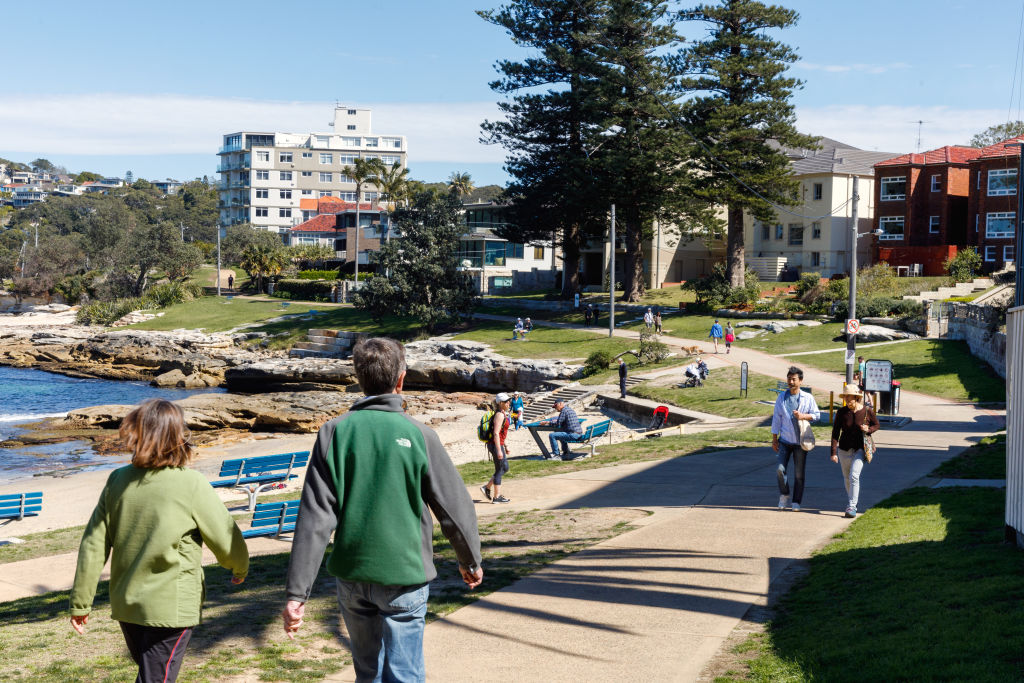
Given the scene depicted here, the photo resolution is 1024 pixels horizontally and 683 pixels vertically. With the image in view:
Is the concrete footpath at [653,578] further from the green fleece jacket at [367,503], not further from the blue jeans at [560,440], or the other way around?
the blue jeans at [560,440]

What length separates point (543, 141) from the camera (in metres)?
55.7

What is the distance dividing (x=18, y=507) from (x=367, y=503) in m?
15.2

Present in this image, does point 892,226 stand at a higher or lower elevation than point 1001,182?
lower

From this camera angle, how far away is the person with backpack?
13656mm

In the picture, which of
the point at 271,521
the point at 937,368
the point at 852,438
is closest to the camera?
the point at 852,438

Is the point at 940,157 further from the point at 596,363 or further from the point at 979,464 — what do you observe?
the point at 979,464

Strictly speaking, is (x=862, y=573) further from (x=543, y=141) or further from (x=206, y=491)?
(x=543, y=141)

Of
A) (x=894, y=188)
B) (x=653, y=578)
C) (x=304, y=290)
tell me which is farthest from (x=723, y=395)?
(x=304, y=290)

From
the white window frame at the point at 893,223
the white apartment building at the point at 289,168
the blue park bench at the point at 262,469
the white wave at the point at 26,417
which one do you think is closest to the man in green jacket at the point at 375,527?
the blue park bench at the point at 262,469

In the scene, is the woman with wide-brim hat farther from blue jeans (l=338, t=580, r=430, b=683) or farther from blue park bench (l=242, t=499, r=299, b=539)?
blue jeans (l=338, t=580, r=430, b=683)

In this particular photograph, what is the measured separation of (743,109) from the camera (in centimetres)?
4922

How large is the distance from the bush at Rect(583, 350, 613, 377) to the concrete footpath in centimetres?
2284

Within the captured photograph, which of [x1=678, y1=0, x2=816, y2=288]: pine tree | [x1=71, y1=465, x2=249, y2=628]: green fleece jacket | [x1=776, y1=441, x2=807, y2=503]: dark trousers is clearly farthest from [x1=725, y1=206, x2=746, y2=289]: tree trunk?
[x1=71, y1=465, x2=249, y2=628]: green fleece jacket

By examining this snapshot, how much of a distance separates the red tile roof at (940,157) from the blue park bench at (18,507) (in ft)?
179
